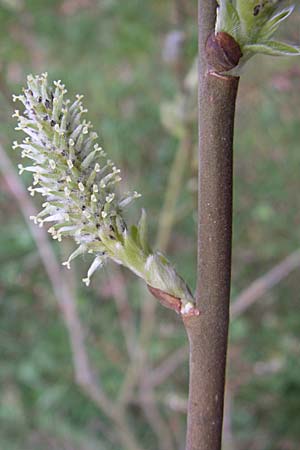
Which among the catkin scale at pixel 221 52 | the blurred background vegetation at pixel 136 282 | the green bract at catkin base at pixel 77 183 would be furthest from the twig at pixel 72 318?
the catkin scale at pixel 221 52

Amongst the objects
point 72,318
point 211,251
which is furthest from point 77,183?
point 72,318

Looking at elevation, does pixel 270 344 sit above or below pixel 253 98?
below

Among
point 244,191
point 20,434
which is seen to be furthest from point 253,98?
point 20,434

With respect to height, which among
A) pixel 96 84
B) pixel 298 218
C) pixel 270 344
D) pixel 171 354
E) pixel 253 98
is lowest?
pixel 270 344

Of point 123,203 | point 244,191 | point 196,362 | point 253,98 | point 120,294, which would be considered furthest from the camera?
point 253,98

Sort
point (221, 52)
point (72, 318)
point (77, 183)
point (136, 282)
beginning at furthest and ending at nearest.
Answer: point (136, 282) < point (72, 318) < point (77, 183) < point (221, 52)

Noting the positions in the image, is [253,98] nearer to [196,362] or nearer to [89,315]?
[89,315]

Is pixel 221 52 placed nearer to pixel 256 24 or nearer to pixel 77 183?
pixel 256 24
